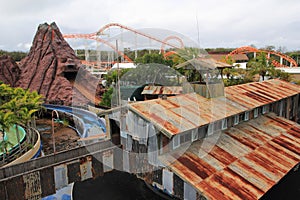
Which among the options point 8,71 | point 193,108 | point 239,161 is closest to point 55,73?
point 8,71

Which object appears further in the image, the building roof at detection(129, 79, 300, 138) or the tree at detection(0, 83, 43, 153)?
the tree at detection(0, 83, 43, 153)

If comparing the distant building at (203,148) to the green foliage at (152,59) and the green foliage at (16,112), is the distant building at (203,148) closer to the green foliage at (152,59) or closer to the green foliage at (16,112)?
the green foliage at (16,112)

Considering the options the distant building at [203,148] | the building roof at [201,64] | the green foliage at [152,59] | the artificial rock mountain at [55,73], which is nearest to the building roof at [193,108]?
the distant building at [203,148]

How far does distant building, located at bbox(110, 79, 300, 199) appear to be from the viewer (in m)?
8.80

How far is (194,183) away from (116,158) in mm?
4373

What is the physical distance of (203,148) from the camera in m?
10.4

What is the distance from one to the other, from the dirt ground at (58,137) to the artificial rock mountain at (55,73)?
212 inches

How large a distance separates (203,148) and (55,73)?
3156 cm

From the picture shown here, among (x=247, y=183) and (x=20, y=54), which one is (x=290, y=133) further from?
(x=20, y=54)

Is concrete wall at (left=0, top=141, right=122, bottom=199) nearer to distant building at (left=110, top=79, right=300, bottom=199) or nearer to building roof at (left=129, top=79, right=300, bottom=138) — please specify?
distant building at (left=110, top=79, right=300, bottom=199)

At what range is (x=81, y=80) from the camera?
37031mm

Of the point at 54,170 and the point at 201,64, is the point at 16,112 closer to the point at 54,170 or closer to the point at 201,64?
the point at 54,170

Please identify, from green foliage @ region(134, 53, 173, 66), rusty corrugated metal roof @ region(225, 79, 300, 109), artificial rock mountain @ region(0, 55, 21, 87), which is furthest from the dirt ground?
rusty corrugated metal roof @ region(225, 79, 300, 109)

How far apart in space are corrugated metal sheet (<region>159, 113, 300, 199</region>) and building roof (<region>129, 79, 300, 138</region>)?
4.00ft
